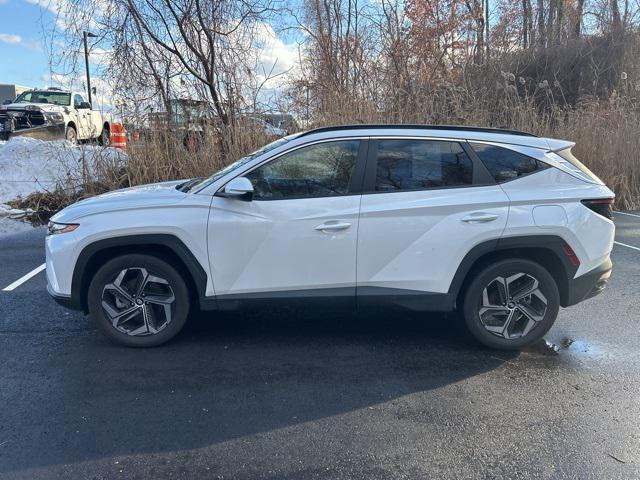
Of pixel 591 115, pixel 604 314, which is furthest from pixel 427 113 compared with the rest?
pixel 604 314

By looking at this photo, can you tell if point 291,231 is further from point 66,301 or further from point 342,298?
point 66,301

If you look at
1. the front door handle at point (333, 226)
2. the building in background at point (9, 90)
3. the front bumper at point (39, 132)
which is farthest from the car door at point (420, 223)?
the building in background at point (9, 90)

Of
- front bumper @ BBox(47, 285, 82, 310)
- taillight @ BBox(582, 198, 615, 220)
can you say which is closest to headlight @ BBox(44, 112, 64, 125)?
front bumper @ BBox(47, 285, 82, 310)

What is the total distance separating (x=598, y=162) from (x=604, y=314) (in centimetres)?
712

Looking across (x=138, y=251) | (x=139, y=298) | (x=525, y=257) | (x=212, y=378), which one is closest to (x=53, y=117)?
(x=138, y=251)

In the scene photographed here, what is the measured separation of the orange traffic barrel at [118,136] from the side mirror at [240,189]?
25.4ft

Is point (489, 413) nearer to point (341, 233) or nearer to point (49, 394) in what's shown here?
point (341, 233)

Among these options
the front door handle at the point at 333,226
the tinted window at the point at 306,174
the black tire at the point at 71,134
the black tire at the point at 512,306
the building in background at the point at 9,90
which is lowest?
the black tire at the point at 512,306

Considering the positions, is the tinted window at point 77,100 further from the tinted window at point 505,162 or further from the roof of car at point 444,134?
the tinted window at point 505,162

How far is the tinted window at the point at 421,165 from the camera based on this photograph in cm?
408

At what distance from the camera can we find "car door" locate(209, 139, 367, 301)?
3.92 meters

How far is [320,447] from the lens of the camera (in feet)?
9.64

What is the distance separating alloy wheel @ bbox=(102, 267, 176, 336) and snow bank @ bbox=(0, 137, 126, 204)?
6.89 m

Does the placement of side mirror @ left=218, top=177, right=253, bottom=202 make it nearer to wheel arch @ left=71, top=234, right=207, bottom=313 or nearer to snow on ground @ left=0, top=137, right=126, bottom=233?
wheel arch @ left=71, top=234, right=207, bottom=313
